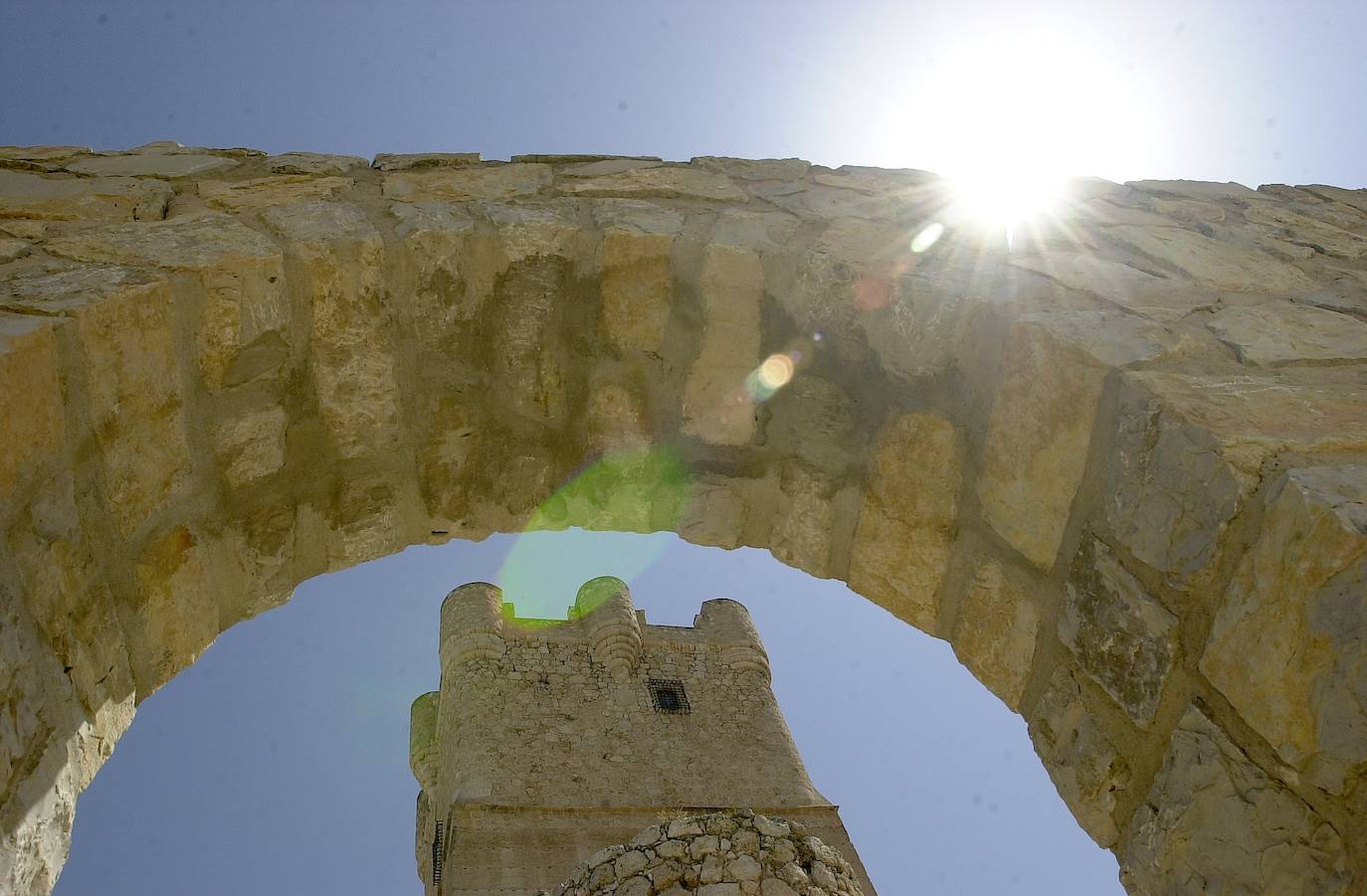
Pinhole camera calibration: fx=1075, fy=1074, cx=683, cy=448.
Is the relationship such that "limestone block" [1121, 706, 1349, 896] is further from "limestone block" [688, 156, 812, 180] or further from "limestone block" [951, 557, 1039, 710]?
"limestone block" [688, 156, 812, 180]

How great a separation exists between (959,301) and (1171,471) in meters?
0.60

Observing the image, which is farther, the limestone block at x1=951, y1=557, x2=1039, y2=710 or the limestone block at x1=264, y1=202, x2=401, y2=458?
the limestone block at x1=264, y1=202, x2=401, y2=458

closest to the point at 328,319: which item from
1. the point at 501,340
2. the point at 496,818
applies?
the point at 501,340

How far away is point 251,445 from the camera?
2.18 m

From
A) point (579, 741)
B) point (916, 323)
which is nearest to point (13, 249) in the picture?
point (916, 323)

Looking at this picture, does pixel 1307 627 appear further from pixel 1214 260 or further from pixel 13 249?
pixel 13 249

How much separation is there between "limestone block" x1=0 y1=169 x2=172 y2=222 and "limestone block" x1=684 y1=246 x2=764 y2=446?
1212mm

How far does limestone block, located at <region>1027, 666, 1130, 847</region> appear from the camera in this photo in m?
1.80

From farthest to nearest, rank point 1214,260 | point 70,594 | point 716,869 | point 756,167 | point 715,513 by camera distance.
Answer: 1. point 716,869
2. point 756,167
3. point 715,513
4. point 1214,260
5. point 70,594

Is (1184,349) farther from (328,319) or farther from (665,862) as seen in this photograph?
(665,862)

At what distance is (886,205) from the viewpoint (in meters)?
2.70

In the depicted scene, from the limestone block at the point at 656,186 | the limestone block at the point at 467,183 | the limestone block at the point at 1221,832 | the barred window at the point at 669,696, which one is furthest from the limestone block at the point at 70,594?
the barred window at the point at 669,696

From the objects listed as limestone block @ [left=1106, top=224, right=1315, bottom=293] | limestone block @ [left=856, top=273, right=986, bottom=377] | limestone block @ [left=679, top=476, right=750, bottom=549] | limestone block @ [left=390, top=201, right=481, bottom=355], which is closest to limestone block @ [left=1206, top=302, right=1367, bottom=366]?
limestone block @ [left=1106, top=224, right=1315, bottom=293]

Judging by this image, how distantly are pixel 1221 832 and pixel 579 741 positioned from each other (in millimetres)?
19625
